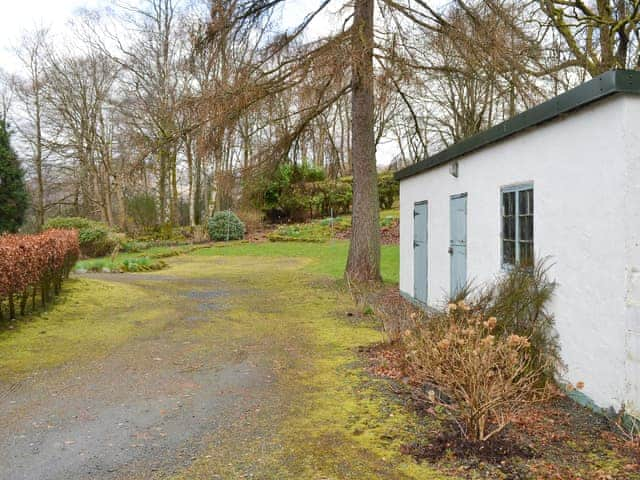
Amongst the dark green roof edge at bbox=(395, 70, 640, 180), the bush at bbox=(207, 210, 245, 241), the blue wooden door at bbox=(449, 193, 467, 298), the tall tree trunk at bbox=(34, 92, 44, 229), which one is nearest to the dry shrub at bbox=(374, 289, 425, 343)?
the blue wooden door at bbox=(449, 193, 467, 298)

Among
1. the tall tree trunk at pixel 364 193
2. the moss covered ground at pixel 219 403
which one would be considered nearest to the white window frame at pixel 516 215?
the moss covered ground at pixel 219 403

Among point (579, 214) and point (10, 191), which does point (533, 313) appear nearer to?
point (579, 214)

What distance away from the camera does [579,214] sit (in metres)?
4.31

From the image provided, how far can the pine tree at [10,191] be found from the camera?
22766 millimetres

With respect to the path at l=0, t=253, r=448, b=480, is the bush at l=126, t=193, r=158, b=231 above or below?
above

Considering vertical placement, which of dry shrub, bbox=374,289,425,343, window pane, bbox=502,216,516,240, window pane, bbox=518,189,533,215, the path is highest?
window pane, bbox=518,189,533,215

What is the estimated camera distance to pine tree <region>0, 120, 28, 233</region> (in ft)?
74.7

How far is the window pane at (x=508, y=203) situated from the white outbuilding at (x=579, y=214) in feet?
0.04

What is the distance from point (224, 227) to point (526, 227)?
2115 centimetres

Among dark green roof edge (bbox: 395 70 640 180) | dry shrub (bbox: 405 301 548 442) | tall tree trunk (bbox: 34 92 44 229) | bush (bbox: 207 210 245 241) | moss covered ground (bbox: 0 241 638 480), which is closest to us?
moss covered ground (bbox: 0 241 638 480)

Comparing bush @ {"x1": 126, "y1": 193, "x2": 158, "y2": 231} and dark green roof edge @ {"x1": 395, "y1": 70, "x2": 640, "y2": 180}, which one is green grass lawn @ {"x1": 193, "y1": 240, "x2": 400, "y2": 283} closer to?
bush @ {"x1": 126, "y1": 193, "x2": 158, "y2": 231}

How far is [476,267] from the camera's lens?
6586 millimetres

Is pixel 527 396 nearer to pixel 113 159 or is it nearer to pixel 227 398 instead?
pixel 227 398

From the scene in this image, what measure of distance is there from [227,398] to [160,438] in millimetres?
972
